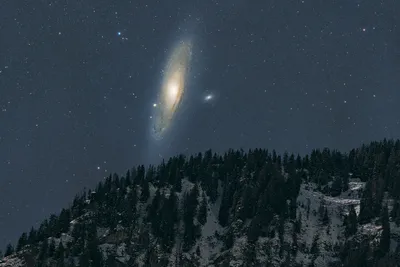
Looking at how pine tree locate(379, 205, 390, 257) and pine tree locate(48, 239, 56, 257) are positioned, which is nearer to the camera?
pine tree locate(379, 205, 390, 257)

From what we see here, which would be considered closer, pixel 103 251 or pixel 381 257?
pixel 381 257

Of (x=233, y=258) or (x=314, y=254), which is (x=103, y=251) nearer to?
(x=233, y=258)

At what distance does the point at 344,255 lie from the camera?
613 feet

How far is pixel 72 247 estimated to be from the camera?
7726 inches

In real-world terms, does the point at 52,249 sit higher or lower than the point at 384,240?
higher

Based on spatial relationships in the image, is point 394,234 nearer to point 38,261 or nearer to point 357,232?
point 357,232

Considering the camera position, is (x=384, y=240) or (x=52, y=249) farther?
(x=52, y=249)

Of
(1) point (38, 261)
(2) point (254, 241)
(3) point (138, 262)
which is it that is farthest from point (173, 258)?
(1) point (38, 261)

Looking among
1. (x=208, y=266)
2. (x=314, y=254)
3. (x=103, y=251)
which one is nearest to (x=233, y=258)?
(x=208, y=266)

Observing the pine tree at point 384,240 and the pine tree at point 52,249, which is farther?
the pine tree at point 52,249

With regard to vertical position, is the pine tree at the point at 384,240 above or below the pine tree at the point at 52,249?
below

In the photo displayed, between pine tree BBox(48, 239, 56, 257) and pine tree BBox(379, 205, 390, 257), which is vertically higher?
pine tree BBox(48, 239, 56, 257)

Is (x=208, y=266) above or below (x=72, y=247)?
below

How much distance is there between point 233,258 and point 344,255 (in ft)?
117
